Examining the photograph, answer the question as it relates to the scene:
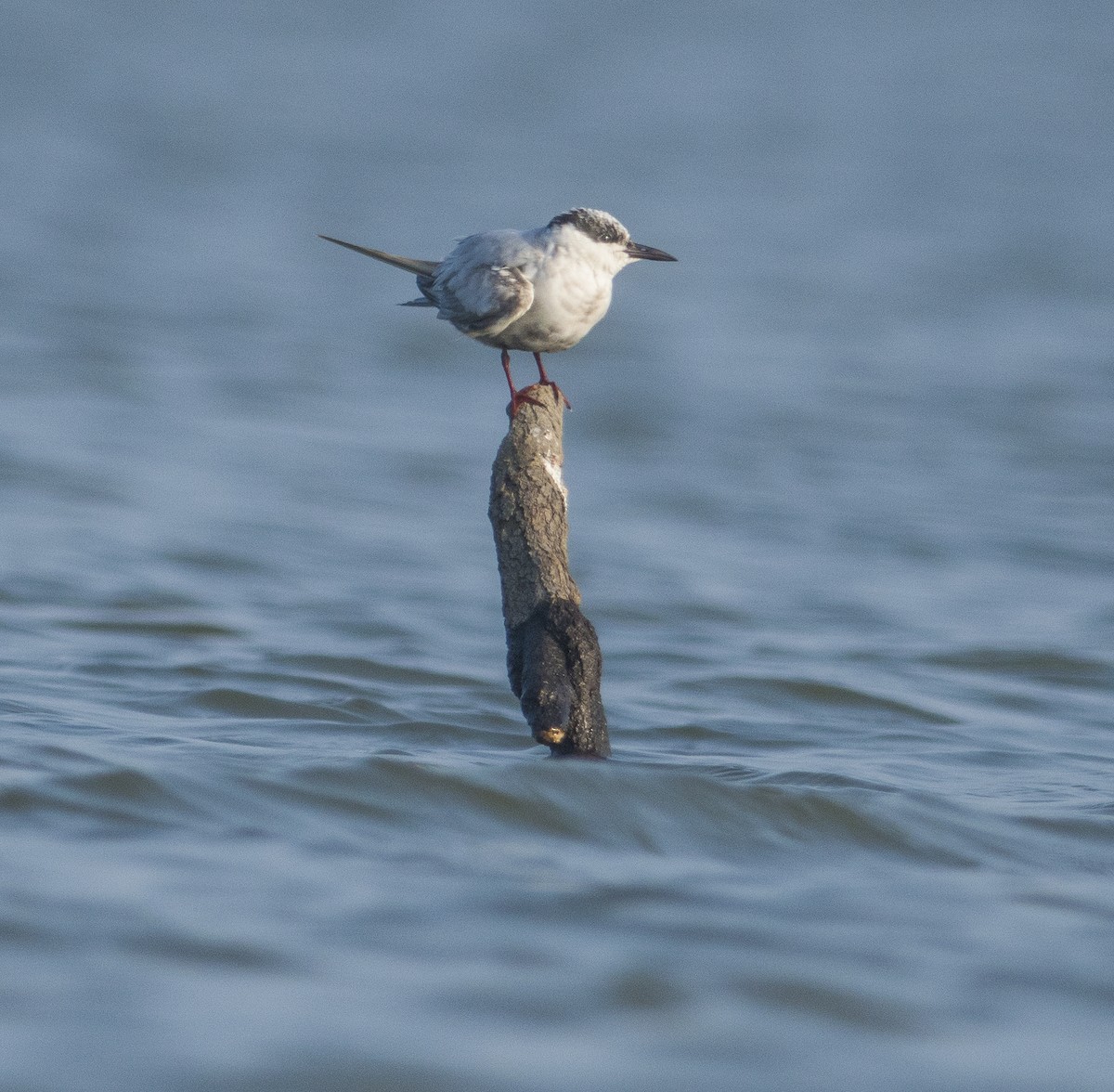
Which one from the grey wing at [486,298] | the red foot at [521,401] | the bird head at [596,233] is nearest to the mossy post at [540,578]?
the red foot at [521,401]

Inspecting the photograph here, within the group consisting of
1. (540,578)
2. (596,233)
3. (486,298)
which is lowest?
(540,578)

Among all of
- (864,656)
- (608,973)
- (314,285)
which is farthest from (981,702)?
(314,285)

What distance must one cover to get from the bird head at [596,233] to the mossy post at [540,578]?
20.1 inches

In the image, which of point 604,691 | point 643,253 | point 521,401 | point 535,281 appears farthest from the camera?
point 604,691

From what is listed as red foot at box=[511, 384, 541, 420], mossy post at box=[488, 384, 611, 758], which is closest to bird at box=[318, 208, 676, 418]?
red foot at box=[511, 384, 541, 420]

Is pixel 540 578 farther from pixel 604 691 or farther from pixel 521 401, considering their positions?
pixel 604 691

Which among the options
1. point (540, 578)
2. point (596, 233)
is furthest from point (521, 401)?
point (596, 233)

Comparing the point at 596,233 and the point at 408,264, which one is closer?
the point at 596,233

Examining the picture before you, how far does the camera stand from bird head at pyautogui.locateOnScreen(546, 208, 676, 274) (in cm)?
606

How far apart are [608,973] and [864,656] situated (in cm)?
569

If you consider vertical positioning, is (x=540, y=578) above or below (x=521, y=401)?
below

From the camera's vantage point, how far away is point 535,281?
594cm

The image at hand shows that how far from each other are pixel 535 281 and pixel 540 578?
3.16ft

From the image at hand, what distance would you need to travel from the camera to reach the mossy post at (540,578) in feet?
19.0
